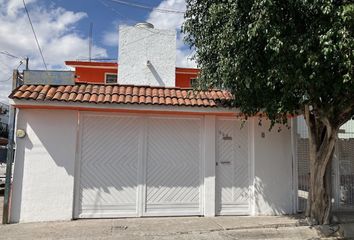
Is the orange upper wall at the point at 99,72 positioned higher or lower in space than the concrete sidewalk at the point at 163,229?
higher

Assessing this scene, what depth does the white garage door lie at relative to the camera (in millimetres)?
9281

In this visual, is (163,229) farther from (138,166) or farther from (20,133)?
(20,133)

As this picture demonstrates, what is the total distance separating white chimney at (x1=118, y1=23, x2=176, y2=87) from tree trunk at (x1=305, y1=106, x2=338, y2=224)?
815 centimetres

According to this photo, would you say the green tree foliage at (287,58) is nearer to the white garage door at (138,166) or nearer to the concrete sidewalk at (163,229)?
the concrete sidewalk at (163,229)

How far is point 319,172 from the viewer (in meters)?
8.61

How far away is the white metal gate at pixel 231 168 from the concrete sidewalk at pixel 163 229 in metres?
0.71

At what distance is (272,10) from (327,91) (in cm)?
211

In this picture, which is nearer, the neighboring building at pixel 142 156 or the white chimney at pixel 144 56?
the neighboring building at pixel 142 156

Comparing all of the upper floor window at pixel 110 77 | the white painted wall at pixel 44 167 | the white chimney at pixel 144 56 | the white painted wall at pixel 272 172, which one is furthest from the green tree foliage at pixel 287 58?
the upper floor window at pixel 110 77

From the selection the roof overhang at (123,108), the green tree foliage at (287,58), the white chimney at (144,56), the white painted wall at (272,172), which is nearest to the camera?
the green tree foliage at (287,58)

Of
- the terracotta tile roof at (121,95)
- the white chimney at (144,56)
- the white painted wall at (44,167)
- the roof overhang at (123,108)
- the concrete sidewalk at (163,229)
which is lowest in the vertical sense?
the concrete sidewalk at (163,229)

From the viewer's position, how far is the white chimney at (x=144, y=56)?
1572cm

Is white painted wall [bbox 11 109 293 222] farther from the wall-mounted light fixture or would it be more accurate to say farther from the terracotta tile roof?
the terracotta tile roof

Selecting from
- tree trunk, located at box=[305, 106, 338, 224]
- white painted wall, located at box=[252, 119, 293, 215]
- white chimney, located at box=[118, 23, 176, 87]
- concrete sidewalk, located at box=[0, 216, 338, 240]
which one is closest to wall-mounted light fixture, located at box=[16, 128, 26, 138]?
concrete sidewalk, located at box=[0, 216, 338, 240]
